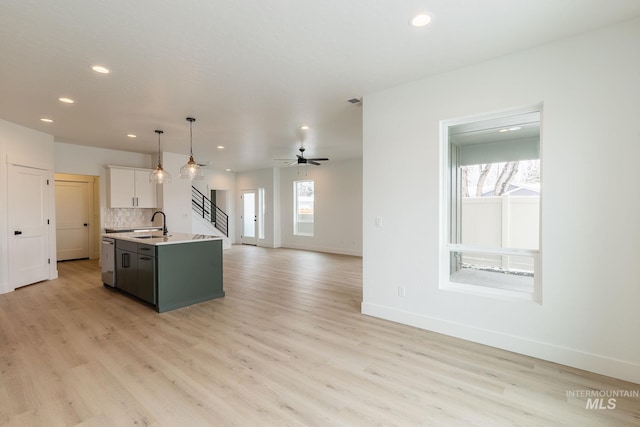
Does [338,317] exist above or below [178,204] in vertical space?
below


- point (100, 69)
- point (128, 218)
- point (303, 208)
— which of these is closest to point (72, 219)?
point (128, 218)

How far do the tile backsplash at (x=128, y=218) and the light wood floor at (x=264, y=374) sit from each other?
11.5ft

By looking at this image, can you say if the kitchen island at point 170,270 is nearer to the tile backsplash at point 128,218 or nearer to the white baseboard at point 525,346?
the white baseboard at point 525,346

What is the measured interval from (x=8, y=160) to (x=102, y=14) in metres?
4.50

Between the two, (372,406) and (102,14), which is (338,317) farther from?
(102,14)

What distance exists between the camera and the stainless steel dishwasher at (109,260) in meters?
4.98

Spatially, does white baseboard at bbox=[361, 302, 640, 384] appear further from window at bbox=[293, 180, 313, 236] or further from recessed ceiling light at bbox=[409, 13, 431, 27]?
window at bbox=[293, 180, 313, 236]

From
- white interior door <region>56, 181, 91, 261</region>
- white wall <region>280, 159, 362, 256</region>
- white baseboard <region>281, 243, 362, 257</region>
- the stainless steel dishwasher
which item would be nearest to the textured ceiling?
the stainless steel dishwasher

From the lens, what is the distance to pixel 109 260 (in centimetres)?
511

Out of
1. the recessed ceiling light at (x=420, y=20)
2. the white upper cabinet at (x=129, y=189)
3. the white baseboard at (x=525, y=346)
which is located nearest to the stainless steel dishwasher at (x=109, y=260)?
the white upper cabinet at (x=129, y=189)

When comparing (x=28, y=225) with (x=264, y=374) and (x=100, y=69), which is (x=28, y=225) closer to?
(x=100, y=69)

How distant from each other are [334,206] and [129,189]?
551 cm

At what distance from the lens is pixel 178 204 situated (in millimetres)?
7746

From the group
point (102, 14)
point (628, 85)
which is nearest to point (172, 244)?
point (102, 14)
